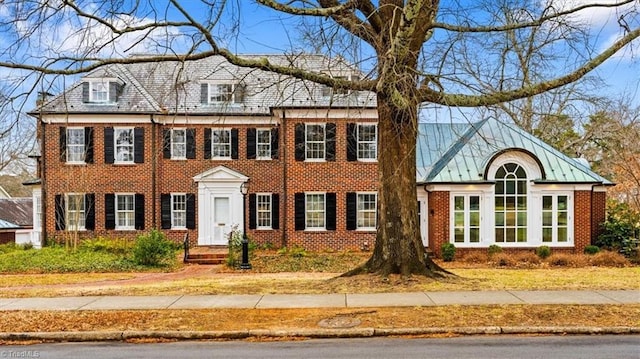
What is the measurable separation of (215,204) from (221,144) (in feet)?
9.16

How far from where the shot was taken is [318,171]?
85.5ft

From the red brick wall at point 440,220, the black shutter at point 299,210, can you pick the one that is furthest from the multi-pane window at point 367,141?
the red brick wall at point 440,220

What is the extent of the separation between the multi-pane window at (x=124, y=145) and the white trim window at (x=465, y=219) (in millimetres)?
14623

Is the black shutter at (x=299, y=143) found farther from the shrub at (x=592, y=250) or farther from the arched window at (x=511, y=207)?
the shrub at (x=592, y=250)

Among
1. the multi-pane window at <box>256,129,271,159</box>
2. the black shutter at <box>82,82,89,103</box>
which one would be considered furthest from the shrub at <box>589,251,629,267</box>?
the black shutter at <box>82,82,89,103</box>

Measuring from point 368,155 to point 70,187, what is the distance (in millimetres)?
13581

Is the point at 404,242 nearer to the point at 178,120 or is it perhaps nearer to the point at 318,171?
the point at 318,171

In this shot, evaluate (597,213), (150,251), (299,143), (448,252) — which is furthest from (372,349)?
(597,213)

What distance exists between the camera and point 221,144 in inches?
1062

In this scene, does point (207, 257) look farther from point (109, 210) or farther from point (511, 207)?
point (511, 207)

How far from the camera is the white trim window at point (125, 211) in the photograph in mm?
26875

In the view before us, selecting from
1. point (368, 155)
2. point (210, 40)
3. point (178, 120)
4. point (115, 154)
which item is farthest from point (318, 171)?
point (210, 40)

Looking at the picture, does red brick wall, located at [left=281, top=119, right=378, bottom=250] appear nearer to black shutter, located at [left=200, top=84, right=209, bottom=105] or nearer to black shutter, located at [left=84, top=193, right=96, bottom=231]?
black shutter, located at [left=200, top=84, right=209, bottom=105]

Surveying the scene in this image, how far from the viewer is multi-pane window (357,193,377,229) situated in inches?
1031
